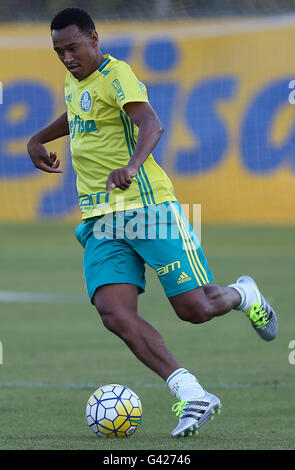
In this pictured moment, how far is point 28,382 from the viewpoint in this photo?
26.0ft

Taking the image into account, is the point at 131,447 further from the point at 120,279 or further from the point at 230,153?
the point at 230,153

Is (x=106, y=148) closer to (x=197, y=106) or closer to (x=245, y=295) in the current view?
(x=245, y=295)

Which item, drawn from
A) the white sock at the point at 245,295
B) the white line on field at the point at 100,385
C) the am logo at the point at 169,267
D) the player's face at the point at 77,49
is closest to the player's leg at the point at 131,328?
the am logo at the point at 169,267

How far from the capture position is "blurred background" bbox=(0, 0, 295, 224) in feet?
77.7

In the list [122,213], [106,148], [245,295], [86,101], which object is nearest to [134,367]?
[245,295]

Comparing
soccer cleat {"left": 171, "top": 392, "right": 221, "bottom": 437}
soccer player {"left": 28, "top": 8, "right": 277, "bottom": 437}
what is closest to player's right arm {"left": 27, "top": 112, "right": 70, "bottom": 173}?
soccer player {"left": 28, "top": 8, "right": 277, "bottom": 437}

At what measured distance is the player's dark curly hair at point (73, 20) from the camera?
20.0ft

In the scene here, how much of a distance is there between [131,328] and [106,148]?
1.09 metres

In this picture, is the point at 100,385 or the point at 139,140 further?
the point at 100,385

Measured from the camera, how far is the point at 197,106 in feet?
80.3

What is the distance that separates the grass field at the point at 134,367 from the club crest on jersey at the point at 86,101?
191 cm

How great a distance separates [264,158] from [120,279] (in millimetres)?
17714

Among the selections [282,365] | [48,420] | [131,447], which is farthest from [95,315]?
[131,447]

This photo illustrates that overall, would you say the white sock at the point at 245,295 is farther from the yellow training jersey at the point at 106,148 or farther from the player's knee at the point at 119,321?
the player's knee at the point at 119,321
